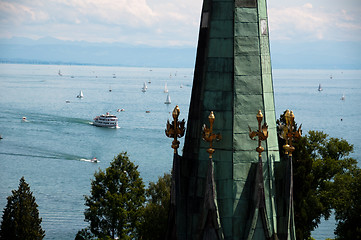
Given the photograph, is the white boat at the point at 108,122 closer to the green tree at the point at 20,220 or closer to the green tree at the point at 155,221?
the green tree at the point at 20,220

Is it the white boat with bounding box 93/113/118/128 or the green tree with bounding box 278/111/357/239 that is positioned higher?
the white boat with bounding box 93/113/118/128

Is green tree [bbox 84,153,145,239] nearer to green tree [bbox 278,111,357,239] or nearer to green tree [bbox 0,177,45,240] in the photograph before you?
green tree [bbox 0,177,45,240]

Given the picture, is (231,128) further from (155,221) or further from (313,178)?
(313,178)

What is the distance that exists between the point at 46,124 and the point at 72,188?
7295 cm

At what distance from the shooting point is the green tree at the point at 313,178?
153 feet

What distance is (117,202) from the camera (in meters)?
54.9

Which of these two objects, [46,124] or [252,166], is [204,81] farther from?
[46,124]

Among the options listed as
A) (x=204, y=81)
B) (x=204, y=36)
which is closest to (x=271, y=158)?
(x=204, y=81)

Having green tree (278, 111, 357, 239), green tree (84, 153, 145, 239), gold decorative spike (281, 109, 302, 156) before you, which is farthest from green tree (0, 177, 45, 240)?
gold decorative spike (281, 109, 302, 156)

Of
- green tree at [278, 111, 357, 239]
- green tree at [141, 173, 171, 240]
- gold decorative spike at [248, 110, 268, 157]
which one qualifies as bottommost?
gold decorative spike at [248, 110, 268, 157]

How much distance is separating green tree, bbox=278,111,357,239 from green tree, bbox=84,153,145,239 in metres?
15.8

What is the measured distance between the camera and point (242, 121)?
10.7m

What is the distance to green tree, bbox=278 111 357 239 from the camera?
153 feet

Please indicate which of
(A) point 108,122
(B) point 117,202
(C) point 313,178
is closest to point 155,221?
(B) point 117,202
